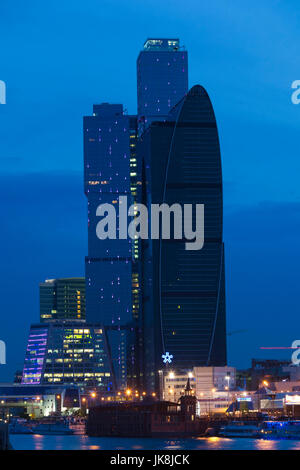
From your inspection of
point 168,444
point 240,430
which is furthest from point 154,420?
point 168,444

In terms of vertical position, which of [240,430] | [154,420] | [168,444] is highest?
[154,420]

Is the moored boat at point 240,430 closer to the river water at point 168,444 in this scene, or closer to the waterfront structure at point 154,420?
the waterfront structure at point 154,420

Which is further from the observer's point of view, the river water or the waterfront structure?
the waterfront structure

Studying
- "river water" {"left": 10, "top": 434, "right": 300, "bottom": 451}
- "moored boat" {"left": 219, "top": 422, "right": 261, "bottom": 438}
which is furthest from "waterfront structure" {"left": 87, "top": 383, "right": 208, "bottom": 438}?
"river water" {"left": 10, "top": 434, "right": 300, "bottom": 451}

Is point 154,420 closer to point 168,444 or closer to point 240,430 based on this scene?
point 240,430

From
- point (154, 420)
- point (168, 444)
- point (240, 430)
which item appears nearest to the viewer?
point (168, 444)

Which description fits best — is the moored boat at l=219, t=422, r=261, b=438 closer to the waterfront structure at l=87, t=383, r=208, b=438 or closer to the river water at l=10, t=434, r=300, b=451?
the waterfront structure at l=87, t=383, r=208, b=438

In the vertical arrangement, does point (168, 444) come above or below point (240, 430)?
below

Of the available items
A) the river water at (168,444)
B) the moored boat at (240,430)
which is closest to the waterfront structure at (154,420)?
the moored boat at (240,430)
